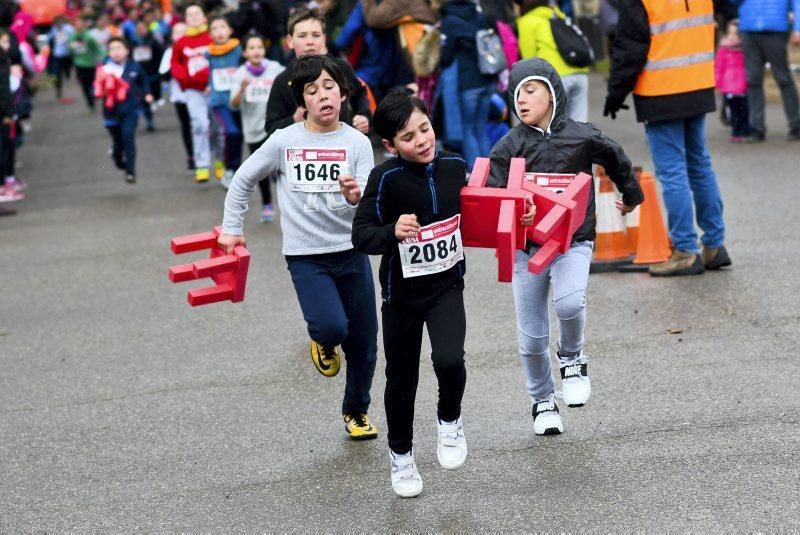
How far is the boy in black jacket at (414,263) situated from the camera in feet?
16.8

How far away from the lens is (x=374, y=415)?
21.6 ft

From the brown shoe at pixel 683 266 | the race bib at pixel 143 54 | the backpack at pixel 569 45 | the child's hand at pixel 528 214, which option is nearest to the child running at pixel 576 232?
the child's hand at pixel 528 214

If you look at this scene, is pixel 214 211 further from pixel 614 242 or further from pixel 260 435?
pixel 260 435

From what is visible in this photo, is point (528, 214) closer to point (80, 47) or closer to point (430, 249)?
point (430, 249)

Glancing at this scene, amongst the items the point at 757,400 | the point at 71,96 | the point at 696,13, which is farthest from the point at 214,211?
the point at 71,96

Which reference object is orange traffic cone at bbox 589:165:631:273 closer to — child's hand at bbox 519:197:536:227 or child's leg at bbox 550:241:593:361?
child's leg at bbox 550:241:593:361

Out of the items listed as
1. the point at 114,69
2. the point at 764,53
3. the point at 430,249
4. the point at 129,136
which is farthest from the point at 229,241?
the point at 129,136

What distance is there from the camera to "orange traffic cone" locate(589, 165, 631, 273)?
9.49 m

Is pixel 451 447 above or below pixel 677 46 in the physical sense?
below

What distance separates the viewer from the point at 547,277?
19.4ft

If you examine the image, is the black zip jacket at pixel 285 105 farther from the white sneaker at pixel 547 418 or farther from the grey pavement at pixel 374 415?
the white sneaker at pixel 547 418

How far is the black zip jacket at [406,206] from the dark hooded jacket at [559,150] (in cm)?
58

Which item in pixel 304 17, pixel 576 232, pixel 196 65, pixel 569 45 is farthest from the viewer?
pixel 196 65

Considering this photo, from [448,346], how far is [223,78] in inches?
357
